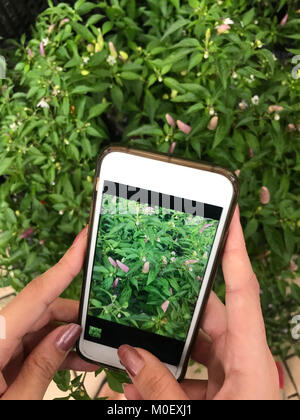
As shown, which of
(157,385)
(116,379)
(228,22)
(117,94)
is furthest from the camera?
(117,94)

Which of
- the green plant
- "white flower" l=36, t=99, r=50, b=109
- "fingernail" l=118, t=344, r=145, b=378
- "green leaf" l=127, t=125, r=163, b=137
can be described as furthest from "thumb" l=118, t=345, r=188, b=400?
"white flower" l=36, t=99, r=50, b=109

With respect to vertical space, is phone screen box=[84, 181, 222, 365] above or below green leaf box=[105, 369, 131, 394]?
above

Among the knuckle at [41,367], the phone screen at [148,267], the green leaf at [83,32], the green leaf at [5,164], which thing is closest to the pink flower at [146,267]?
the phone screen at [148,267]

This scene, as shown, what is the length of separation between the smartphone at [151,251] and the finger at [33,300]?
0.03 metres

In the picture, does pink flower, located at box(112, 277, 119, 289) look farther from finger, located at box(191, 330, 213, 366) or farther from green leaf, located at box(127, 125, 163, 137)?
green leaf, located at box(127, 125, 163, 137)

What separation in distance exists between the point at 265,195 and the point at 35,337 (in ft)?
1.95

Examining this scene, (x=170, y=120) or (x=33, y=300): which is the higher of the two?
(x=170, y=120)

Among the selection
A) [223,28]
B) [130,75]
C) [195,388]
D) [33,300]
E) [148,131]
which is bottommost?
[195,388]

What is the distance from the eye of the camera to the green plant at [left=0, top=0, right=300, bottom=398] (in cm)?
86

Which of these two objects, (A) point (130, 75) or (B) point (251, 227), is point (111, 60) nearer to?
(A) point (130, 75)

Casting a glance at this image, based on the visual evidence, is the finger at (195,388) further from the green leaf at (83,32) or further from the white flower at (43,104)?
the green leaf at (83,32)

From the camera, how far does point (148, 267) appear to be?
64 centimetres

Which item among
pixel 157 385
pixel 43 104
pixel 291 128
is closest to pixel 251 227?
pixel 291 128

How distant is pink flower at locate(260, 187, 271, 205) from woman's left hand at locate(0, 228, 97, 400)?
1.47ft
